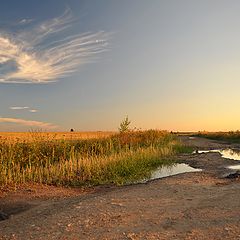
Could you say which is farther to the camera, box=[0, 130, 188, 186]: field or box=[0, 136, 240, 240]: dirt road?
box=[0, 130, 188, 186]: field

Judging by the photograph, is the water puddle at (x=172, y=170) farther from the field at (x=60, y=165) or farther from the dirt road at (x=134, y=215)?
the dirt road at (x=134, y=215)

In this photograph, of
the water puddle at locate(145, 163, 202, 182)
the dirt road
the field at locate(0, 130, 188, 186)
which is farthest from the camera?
the water puddle at locate(145, 163, 202, 182)

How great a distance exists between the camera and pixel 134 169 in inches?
664

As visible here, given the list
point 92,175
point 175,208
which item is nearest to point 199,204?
point 175,208

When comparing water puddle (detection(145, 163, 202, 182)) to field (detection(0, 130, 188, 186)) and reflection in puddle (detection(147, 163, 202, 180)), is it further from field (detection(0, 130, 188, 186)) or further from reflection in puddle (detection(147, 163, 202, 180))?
field (detection(0, 130, 188, 186))

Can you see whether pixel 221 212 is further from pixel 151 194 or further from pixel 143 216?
pixel 151 194

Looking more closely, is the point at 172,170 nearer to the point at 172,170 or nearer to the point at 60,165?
the point at 172,170

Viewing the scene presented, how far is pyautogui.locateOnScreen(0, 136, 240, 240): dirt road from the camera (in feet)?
22.2

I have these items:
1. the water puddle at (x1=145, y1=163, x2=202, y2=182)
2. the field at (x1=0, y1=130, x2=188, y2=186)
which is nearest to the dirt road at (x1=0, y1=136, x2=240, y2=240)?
the field at (x1=0, y1=130, x2=188, y2=186)

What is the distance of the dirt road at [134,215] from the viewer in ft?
22.2

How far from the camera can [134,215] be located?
781cm

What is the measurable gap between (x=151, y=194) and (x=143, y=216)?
8.01ft

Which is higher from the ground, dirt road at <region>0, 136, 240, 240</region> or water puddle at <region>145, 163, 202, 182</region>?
water puddle at <region>145, 163, 202, 182</region>

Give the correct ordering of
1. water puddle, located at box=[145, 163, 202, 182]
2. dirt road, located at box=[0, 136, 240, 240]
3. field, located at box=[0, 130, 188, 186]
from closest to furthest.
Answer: dirt road, located at box=[0, 136, 240, 240] → field, located at box=[0, 130, 188, 186] → water puddle, located at box=[145, 163, 202, 182]
